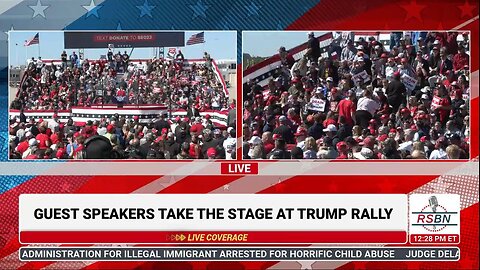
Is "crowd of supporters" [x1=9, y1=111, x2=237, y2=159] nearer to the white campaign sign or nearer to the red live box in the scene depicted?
the red live box

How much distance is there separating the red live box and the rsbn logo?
1.13m

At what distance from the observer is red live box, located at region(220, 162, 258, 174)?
264 inches

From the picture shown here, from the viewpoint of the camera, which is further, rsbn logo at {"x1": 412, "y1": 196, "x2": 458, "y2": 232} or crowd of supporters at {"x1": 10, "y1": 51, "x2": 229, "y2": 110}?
rsbn logo at {"x1": 412, "y1": 196, "x2": 458, "y2": 232}

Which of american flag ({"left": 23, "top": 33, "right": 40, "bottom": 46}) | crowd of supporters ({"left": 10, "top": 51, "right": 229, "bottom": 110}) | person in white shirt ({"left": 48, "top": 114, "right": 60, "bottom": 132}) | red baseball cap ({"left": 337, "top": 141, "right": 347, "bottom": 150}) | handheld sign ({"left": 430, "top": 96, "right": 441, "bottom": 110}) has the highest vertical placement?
american flag ({"left": 23, "top": 33, "right": 40, "bottom": 46})

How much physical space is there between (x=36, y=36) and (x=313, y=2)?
186 centimetres

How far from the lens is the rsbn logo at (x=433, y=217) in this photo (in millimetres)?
6805

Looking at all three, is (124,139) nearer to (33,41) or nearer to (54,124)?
(54,124)

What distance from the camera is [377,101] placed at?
677 cm

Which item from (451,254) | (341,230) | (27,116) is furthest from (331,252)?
(27,116)

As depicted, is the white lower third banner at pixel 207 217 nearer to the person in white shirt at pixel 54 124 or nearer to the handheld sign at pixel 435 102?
the person in white shirt at pixel 54 124

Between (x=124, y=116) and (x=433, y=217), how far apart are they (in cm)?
218

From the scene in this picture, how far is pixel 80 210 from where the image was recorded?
22.0 feet

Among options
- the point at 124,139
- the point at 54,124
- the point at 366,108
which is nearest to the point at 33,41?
the point at 54,124

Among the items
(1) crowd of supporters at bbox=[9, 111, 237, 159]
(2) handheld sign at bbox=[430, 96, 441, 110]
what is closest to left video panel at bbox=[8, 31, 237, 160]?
(1) crowd of supporters at bbox=[9, 111, 237, 159]
